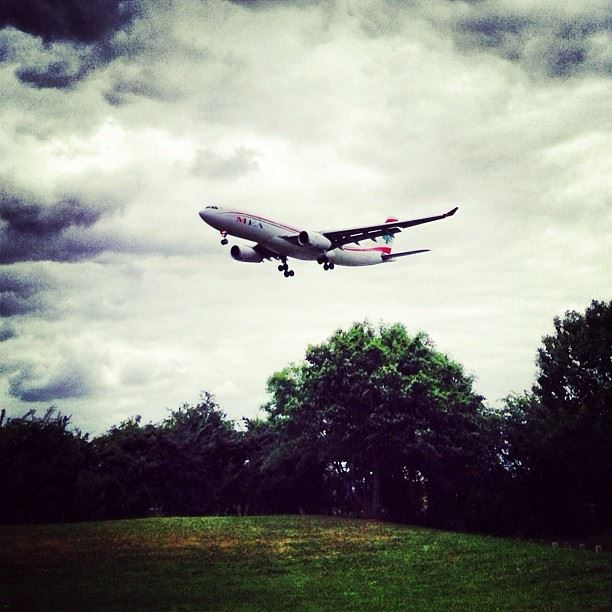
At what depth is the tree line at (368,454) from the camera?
5141 cm

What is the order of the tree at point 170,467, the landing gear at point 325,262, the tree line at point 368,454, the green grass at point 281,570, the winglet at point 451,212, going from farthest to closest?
1. the tree at point 170,467
2. the tree line at point 368,454
3. the landing gear at point 325,262
4. the winglet at point 451,212
5. the green grass at point 281,570

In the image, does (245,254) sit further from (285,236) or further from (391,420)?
(391,420)

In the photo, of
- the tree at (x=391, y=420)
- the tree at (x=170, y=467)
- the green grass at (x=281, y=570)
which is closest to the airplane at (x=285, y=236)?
the tree at (x=391, y=420)

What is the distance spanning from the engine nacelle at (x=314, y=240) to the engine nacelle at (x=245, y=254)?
3527 mm

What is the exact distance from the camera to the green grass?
1072 inches

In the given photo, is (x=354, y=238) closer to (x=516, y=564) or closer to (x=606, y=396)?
(x=516, y=564)

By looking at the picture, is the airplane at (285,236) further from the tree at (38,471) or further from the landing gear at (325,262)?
the tree at (38,471)

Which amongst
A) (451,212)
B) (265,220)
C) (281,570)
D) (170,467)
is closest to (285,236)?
(265,220)

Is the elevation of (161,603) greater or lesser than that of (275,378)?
lesser

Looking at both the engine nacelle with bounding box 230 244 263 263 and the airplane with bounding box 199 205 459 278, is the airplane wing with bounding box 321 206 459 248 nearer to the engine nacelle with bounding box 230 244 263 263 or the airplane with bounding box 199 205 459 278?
the airplane with bounding box 199 205 459 278

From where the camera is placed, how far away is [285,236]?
42.7 metres

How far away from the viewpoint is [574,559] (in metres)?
35.5

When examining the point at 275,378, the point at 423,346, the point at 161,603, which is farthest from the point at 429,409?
the point at 161,603

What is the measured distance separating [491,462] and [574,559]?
20030 millimetres
